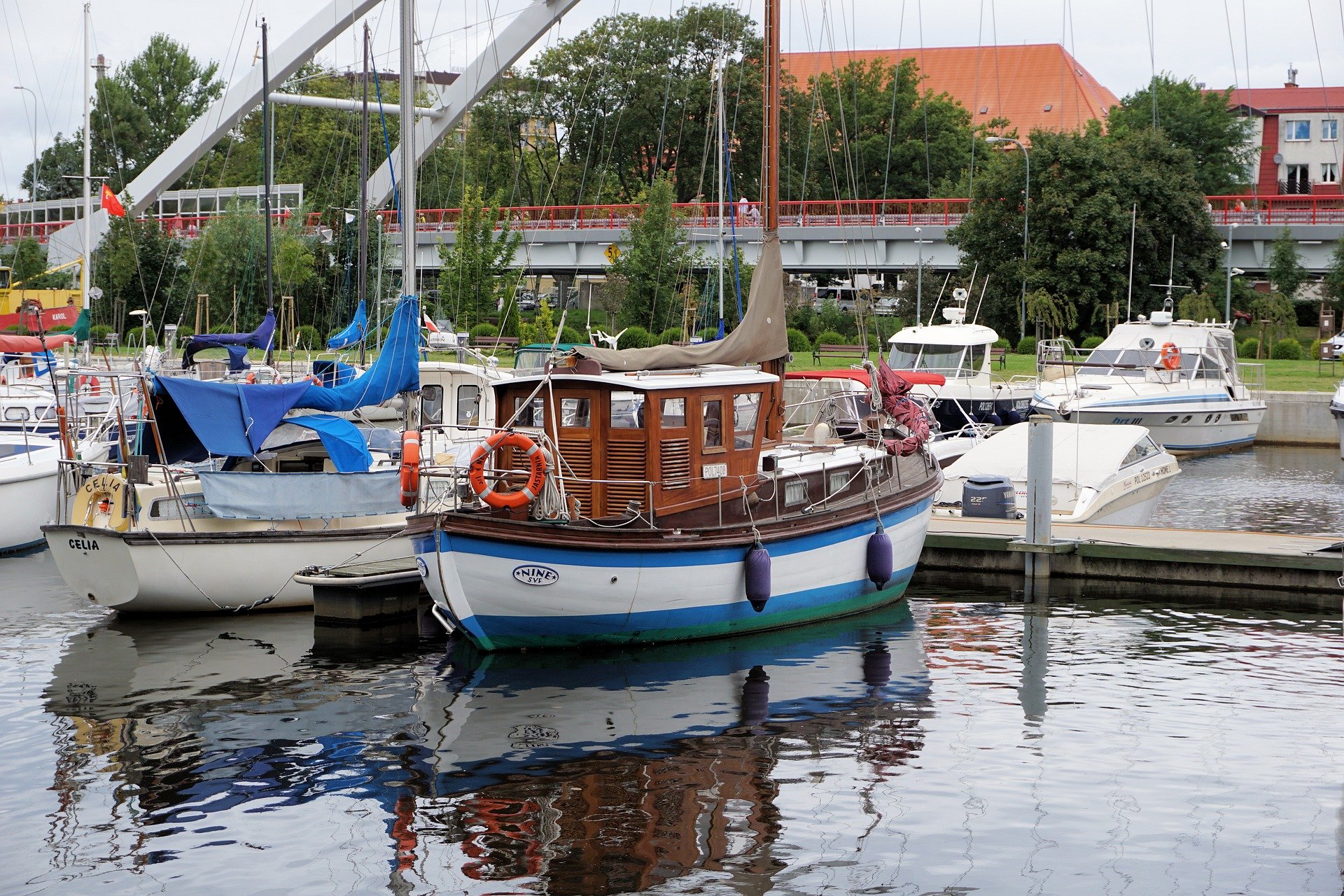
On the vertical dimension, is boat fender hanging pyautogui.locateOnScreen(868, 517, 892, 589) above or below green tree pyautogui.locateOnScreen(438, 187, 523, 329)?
below

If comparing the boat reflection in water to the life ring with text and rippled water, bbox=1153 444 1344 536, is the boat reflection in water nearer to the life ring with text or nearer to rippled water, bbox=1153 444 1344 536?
the life ring with text

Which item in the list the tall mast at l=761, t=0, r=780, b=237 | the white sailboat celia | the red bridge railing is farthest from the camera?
the red bridge railing

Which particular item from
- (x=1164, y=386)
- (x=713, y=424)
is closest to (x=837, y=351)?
(x=1164, y=386)

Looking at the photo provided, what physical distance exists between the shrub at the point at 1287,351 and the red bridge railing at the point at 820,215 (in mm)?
7353

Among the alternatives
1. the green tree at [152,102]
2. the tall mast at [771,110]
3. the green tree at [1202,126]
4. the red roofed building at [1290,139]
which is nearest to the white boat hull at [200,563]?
the tall mast at [771,110]

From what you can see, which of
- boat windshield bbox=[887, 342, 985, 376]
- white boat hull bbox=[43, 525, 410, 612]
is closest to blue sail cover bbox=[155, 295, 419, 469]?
white boat hull bbox=[43, 525, 410, 612]

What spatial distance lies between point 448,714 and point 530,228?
50306mm

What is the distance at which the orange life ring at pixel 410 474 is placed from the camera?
14852 millimetres

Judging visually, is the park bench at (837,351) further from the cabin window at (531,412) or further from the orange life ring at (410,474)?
the orange life ring at (410,474)

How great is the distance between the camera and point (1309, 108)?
288 feet

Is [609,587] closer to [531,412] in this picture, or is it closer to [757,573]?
[757,573]

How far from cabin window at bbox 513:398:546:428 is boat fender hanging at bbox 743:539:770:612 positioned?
Answer: 261 centimetres

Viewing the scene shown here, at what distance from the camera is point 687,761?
12.3 metres

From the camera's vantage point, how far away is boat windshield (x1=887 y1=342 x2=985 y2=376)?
118 ft
